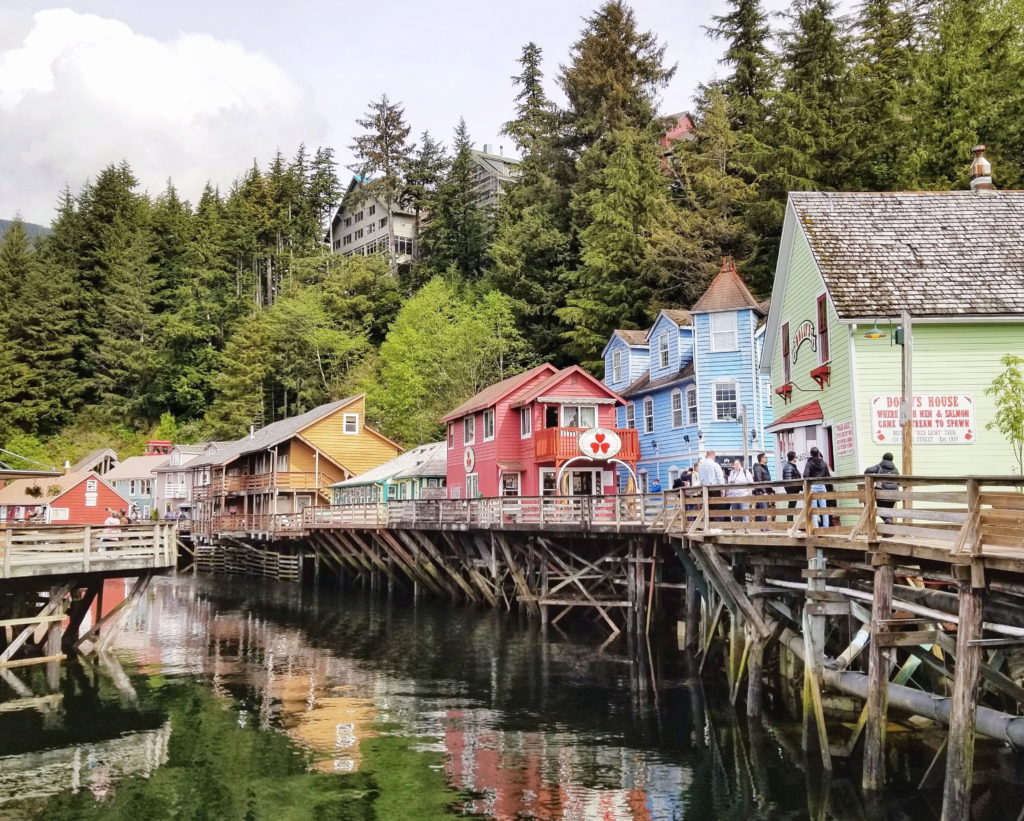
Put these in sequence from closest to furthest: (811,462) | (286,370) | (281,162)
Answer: (811,462) < (286,370) < (281,162)

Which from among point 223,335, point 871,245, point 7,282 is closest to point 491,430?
point 871,245

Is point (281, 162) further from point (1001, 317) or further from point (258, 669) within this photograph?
point (1001, 317)

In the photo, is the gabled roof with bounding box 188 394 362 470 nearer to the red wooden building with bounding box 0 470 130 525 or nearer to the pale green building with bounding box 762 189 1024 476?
the red wooden building with bounding box 0 470 130 525

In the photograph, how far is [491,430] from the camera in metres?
37.4

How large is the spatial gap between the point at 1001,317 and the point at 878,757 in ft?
38.7

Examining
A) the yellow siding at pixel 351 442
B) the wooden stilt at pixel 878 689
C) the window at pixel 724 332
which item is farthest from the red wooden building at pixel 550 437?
the wooden stilt at pixel 878 689

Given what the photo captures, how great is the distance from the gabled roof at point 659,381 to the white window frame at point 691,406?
1.66 feet

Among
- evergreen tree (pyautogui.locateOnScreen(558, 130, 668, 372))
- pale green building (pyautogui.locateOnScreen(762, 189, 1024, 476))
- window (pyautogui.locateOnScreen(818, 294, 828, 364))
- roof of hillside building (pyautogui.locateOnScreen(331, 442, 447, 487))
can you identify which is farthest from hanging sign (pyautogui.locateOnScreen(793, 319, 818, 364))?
roof of hillside building (pyautogui.locateOnScreen(331, 442, 447, 487))

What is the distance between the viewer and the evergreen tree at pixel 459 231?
2581 inches

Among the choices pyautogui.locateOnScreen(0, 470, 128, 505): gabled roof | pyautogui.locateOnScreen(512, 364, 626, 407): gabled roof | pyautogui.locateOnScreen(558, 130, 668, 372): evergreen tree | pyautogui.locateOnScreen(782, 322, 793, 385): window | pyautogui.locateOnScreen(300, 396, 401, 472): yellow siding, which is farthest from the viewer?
pyautogui.locateOnScreen(0, 470, 128, 505): gabled roof

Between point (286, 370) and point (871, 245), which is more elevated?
point (286, 370)

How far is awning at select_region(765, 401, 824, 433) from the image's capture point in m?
21.6

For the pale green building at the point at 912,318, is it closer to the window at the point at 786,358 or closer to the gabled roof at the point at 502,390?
the window at the point at 786,358

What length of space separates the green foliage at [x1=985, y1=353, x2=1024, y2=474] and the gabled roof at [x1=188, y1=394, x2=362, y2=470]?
39104mm
